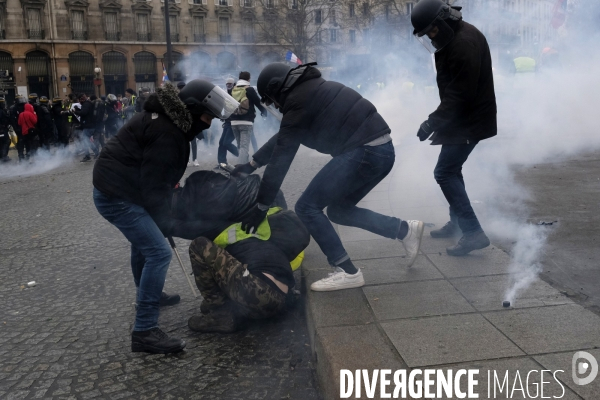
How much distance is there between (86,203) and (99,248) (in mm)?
2963

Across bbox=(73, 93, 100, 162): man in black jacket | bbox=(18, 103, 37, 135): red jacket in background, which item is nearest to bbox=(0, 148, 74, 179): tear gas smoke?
bbox=(73, 93, 100, 162): man in black jacket

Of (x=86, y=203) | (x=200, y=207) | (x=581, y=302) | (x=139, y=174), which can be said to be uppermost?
(x=139, y=174)

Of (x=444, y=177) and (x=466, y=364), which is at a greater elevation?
(x=444, y=177)

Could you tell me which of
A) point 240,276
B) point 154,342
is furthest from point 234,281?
point 154,342

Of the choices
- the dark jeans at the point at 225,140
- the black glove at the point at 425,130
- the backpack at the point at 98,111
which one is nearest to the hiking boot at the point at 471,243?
the black glove at the point at 425,130

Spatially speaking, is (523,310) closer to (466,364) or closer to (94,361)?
(466,364)

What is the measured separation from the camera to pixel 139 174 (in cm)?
357

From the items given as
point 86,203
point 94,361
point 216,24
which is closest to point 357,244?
point 94,361

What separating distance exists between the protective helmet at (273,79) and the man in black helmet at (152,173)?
237 millimetres

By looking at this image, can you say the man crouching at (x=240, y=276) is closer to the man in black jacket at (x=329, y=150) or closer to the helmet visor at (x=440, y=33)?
the man in black jacket at (x=329, y=150)

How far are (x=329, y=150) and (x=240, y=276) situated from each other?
973 millimetres

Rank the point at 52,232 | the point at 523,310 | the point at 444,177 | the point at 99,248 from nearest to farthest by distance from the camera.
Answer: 1. the point at 523,310
2. the point at 444,177
3. the point at 99,248
4. the point at 52,232

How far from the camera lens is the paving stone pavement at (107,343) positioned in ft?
10.8

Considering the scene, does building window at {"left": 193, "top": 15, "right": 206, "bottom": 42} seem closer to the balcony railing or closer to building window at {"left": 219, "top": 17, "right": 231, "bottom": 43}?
building window at {"left": 219, "top": 17, "right": 231, "bottom": 43}
